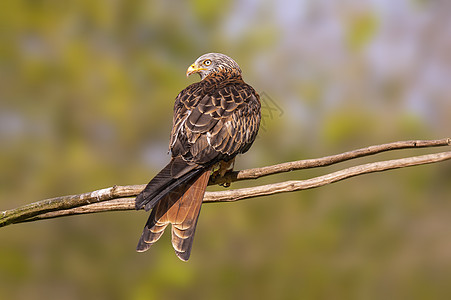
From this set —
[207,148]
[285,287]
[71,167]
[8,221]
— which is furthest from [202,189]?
[71,167]

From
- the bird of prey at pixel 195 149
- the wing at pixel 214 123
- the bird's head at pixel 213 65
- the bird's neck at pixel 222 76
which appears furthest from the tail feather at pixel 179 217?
the bird's head at pixel 213 65

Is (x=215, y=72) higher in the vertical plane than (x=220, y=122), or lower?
higher

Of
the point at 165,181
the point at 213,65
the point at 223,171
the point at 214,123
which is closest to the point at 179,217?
the point at 165,181

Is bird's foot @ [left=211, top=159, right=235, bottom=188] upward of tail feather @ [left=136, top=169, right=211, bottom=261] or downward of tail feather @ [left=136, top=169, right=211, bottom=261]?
upward

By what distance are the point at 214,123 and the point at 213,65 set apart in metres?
1.24

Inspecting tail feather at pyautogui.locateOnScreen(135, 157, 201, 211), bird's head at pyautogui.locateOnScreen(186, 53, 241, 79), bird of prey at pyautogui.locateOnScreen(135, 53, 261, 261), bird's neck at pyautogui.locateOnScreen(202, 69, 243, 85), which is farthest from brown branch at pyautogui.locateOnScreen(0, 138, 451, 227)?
bird's head at pyautogui.locateOnScreen(186, 53, 241, 79)

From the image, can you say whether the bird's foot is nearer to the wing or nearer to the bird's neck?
the wing

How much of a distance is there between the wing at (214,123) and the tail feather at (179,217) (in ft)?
0.57

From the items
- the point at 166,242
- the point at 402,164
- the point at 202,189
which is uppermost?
the point at 166,242

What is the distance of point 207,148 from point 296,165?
25.4 inches

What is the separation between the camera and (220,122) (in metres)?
3.70

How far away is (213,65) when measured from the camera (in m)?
4.79

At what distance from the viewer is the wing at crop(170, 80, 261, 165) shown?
136 inches

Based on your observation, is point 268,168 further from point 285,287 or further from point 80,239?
point 80,239
